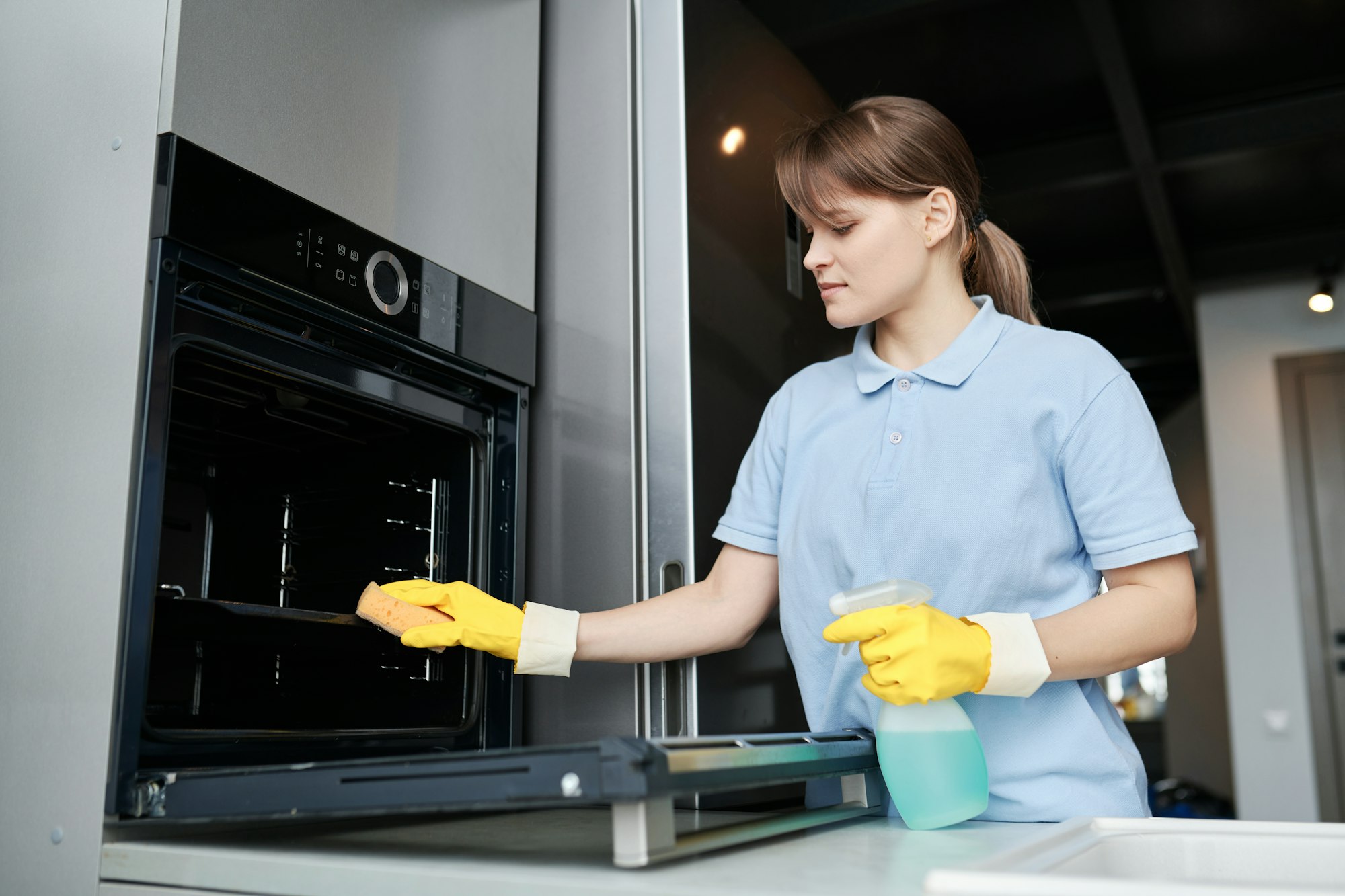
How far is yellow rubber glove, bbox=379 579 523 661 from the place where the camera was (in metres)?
1.19

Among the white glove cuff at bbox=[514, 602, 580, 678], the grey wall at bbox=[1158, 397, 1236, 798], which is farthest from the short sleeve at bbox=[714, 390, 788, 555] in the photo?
the grey wall at bbox=[1158, 397, 1236, 798]

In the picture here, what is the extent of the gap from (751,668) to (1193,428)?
258 inches

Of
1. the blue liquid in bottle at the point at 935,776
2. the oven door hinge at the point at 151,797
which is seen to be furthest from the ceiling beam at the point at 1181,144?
the oven door hinge at the point at 151,797

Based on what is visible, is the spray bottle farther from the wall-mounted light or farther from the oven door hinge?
the wall-mounted light

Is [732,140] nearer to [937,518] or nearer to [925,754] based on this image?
[937,518]

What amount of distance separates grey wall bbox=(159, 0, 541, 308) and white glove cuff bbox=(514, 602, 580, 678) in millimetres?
436

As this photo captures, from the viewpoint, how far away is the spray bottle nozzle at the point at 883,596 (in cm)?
101

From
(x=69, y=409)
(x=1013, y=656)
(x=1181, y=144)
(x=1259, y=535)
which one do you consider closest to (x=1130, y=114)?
(x=1181, y=144)

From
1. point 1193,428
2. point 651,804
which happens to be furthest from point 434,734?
point 1193,428

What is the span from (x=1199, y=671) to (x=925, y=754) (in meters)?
7.01

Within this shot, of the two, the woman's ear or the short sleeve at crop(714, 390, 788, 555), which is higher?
the woman's ear

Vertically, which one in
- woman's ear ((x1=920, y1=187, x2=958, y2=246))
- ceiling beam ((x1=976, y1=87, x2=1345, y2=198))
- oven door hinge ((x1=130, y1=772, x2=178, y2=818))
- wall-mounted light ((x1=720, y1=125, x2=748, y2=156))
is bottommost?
oven door hinge ((x1=130, y1=772, x2=178, y2=818))

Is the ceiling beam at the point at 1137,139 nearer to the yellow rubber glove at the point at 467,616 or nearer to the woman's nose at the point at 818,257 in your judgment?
the woman's nose at the point at 818,257

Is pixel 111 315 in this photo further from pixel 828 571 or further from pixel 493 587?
pixel 828 571
